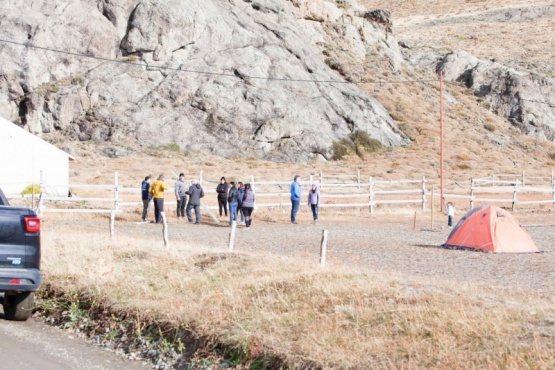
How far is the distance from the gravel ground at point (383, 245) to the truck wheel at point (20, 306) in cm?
552

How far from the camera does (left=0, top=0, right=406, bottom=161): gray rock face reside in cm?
5384

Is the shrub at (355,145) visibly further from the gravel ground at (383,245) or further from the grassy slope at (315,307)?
the grassy slope at (315,307)

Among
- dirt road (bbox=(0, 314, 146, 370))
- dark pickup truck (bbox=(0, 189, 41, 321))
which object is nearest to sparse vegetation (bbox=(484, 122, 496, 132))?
dirt road (bbox=(0, 314, 146, 370))

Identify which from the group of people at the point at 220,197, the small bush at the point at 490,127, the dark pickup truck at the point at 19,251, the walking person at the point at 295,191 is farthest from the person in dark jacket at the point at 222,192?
the small bush at the point at 490,127

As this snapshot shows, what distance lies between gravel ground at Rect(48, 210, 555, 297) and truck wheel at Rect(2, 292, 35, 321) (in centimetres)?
552

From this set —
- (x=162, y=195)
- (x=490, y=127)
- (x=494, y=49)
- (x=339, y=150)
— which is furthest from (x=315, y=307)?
(x=494, y=49)

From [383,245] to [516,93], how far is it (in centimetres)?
5843

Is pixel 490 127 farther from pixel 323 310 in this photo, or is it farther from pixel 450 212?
pixel 323 310

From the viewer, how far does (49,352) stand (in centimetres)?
920

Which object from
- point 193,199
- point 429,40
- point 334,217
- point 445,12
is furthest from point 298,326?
point 445,12

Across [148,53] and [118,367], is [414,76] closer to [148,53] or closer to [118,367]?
[148,53]

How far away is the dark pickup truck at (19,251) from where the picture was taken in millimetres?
9539

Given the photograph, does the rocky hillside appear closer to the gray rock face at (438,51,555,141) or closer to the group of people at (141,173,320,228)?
the gray rock face at (438,51,555,141)

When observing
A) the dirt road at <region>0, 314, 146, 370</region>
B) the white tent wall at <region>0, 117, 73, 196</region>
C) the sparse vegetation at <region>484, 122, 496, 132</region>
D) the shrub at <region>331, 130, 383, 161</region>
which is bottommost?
the dirt road at <region>0, 314, 146, 370</region>
